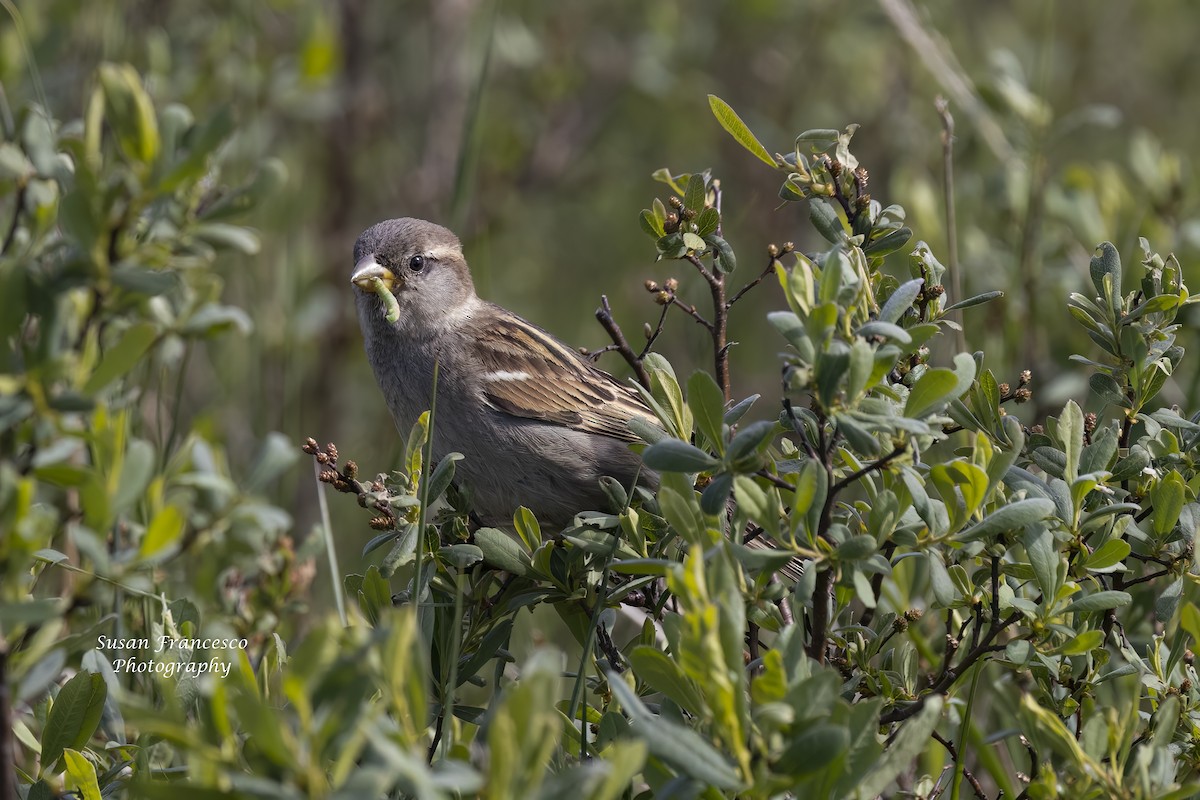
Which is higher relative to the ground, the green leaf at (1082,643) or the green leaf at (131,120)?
the green leaf at (131,120)

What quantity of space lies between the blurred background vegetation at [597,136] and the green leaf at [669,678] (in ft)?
4.87

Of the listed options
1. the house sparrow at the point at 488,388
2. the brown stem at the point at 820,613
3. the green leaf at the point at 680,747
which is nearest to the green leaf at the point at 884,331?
the brown stem at the point at 820,613

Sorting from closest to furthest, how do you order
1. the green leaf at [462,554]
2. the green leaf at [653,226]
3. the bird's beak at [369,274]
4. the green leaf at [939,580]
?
the green leaf at [939,580], the green leaf at [462,554], the green leaf at [653,226], the bird's beak at [369,274]

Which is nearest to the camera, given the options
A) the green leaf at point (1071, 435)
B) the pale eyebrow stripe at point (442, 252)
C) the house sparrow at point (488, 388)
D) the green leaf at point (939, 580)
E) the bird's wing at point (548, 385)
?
the green leaf at point (939, 580)

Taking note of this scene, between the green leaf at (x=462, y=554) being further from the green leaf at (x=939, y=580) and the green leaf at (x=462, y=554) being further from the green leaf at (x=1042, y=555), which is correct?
the green leaf at (x=1042, y=555)

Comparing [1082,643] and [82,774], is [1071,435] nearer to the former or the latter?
[1082,643]

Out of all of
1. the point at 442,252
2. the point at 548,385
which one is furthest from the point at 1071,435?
the point at 442,252

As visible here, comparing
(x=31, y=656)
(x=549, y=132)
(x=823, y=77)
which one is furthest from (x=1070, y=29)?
(x=31, y=656)

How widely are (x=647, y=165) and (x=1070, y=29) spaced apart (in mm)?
2711

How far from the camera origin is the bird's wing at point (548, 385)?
315cm

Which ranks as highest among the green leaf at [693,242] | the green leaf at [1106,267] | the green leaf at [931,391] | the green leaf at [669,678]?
the green leaf at [1106,267]

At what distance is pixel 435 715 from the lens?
72.6 inches

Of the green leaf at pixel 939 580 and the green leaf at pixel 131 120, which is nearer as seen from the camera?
the green leaf at pixel 131 120

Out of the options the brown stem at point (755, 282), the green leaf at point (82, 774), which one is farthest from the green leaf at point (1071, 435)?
the green leaf at point (82, 774)
